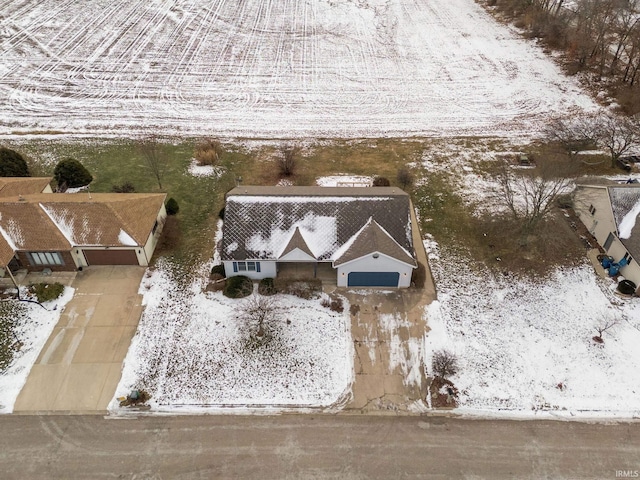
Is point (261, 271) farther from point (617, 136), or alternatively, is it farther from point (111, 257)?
point (617, 136)

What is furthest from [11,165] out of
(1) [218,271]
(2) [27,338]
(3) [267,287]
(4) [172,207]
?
(3) [267,287]

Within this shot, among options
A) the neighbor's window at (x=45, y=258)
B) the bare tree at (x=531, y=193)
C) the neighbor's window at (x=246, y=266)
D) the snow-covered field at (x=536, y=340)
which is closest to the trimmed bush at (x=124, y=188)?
the neighbor's window at (x=45, y=258)

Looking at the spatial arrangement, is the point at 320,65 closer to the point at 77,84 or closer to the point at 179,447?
the point at 77,84

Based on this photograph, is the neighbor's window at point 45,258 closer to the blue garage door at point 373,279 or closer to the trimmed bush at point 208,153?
the trimmed bush at point 208,153

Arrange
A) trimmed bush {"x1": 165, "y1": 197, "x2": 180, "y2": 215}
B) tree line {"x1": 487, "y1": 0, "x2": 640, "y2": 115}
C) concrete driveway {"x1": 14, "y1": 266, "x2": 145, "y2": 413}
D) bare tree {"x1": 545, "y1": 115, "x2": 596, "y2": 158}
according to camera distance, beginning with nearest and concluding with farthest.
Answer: concrete driveway {"x1": 14, "y1": 266, "x2": 145, "y2": 413} < trimmed bush {"x1": 165, "y1": 197, "x2": 180, "y2": 215} < bare tree {"x1": 545, "y1": 115, "x2": 596, "y2": 158} < tree line {"x1": 487, "y1": 0, "x2": 640, "y2": 115}

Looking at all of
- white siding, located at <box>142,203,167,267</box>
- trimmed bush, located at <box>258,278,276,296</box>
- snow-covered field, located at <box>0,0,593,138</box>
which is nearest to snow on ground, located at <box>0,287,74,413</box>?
white siding, located at <box>142,203,167,267</box>

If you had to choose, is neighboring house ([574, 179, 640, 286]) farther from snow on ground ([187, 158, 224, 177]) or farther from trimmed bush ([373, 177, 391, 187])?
snow on ground ([187, 158, 224, 177])

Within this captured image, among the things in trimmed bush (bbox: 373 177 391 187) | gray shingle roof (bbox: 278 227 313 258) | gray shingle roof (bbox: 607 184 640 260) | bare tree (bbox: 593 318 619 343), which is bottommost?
trimmed bush (bbox: 373 177 391 187)

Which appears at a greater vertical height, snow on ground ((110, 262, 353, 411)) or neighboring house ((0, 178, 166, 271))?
neighboring house ((0, 178, 166, 271))
